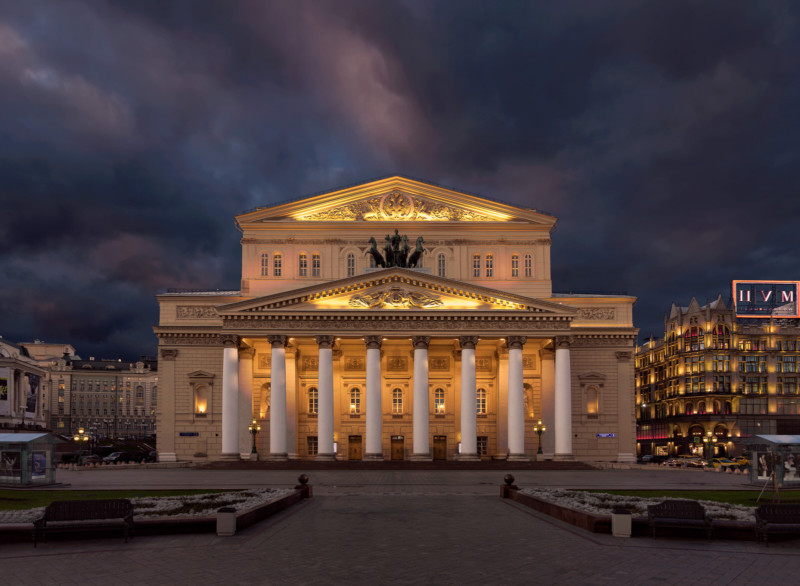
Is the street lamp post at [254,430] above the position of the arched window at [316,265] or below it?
below

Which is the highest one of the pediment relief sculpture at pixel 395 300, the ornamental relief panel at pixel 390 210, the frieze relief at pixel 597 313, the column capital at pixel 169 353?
the ornamental relief panel at pixel 390 210

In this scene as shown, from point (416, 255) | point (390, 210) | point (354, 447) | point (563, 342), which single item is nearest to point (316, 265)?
point (390, 210)

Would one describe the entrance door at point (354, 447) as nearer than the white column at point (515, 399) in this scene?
No

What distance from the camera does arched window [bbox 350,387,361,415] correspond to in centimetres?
6650

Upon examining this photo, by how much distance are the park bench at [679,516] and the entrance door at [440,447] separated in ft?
156

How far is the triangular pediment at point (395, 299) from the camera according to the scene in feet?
194

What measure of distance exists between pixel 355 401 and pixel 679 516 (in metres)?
48.6

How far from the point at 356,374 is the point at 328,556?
165 feet

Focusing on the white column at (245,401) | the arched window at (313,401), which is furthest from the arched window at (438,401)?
the white column at (245,401)

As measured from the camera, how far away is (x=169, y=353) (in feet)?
214

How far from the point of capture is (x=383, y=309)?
59531 mm

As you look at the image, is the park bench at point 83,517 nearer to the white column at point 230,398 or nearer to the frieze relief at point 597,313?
the white column at point 230,398

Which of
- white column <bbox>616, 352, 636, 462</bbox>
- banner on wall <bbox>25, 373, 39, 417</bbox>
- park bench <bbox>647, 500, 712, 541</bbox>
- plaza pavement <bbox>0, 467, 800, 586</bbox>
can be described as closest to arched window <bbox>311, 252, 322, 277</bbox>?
white column <bbox>616, 352, 636, 462</bbox>

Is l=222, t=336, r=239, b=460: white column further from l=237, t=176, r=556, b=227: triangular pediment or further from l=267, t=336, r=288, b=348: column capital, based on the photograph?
l=237, t=176, r=556, b=227: triangular pediment
